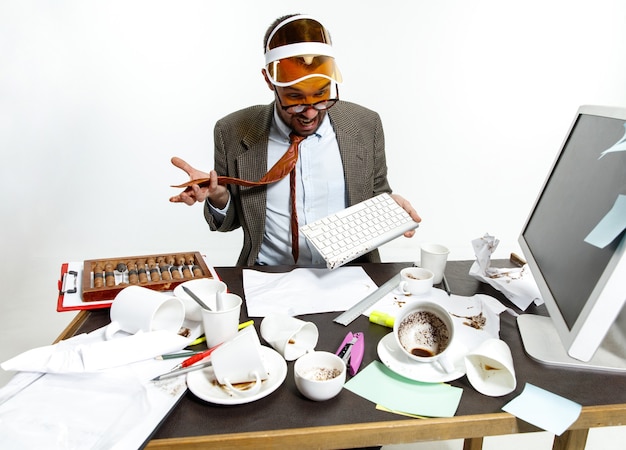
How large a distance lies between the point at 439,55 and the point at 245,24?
1.25 metres

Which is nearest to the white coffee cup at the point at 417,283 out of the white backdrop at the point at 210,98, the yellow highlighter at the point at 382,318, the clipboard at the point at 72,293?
the yellow highlighter at the point at 382,318

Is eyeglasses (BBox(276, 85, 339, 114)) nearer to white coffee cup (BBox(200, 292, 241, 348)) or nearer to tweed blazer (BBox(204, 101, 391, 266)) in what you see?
tweed blazer (BBox(204, 101, 391, 266))

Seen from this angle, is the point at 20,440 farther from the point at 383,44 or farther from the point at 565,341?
the point at 383,44

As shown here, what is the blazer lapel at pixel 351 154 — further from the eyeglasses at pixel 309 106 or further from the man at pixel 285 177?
the eyeglasses at pixel 309 106

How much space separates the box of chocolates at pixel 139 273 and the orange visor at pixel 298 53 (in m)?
0.59

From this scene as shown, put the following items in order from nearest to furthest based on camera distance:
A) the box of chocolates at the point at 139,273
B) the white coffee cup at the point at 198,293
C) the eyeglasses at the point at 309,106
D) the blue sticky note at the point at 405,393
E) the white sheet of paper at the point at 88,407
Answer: the white sheet of paper at the point at 88,407 → the blue sticky note at the point at 405,393 → the white coffee cup at the point at 198,293 → the box of chocolates at the point at 139,273 → the eyeglasses at the point at 309,106

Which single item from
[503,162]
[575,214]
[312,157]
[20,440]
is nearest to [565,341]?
[575,214]

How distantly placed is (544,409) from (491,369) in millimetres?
113

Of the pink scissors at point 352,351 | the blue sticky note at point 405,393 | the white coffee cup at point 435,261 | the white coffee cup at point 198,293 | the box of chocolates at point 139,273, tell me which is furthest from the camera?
A: the white coffee cup at point 435,261

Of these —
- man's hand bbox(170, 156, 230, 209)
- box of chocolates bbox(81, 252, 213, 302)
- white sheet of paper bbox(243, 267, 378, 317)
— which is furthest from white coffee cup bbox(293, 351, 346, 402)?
man's hand bbox(170, 156, 230, 209)

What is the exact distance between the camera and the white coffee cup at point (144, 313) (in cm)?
104

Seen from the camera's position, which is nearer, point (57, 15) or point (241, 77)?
point (57, 15)

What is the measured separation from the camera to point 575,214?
39.8 inches

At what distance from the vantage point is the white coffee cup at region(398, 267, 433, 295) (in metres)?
1.27
